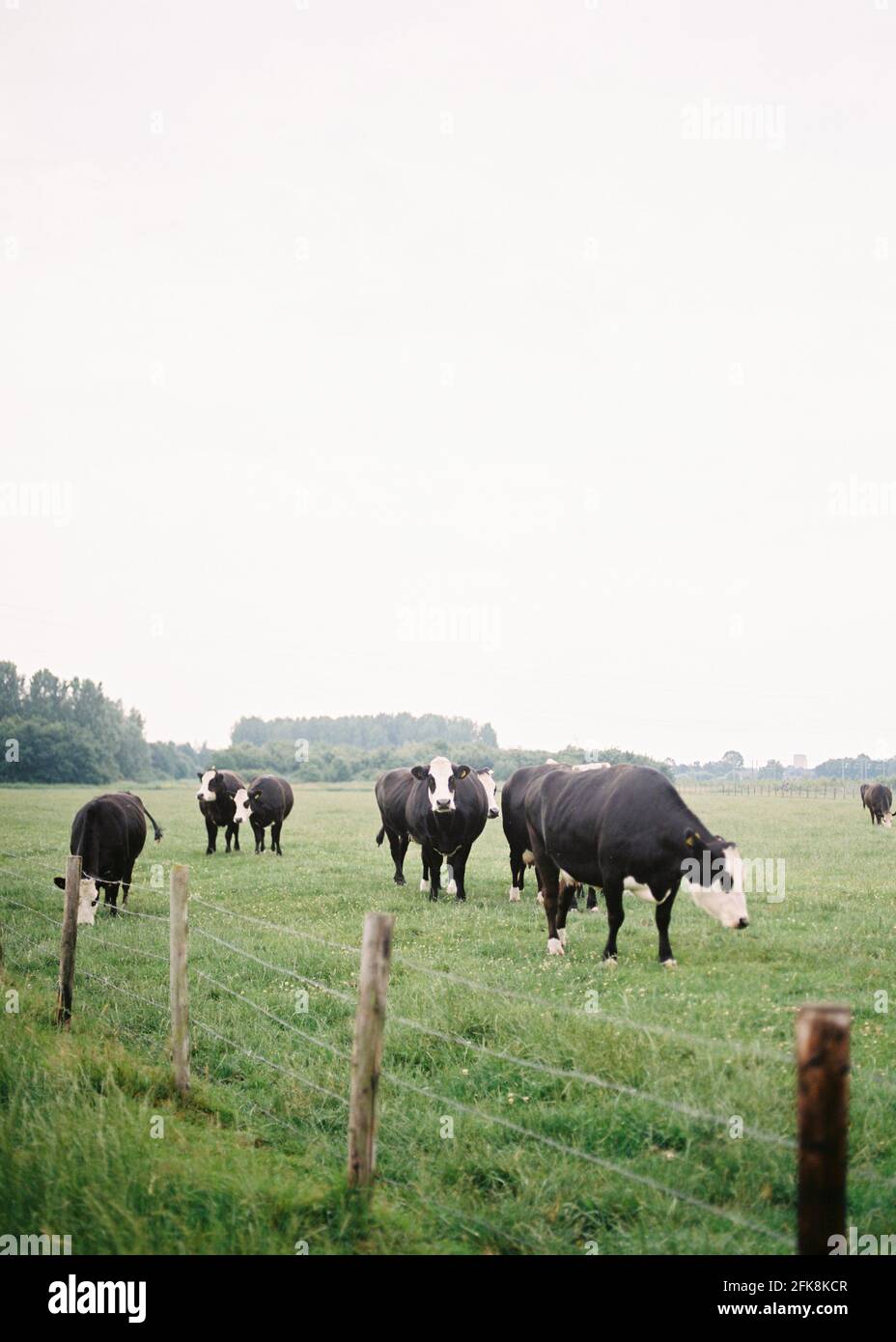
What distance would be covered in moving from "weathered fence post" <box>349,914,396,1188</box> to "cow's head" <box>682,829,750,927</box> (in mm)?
5510

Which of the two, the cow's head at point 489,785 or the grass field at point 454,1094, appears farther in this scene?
the cow's head at point 489,785

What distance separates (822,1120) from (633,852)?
272 inches

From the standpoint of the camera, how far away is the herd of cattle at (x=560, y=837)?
9.57 m

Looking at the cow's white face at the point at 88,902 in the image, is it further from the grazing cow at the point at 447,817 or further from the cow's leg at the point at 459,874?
the cow's leg at the point at 459,874

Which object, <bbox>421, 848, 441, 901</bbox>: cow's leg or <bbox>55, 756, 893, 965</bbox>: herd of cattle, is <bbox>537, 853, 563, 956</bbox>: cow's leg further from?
<bbox>421, 848, 441, 901</bbox>: cow's leg

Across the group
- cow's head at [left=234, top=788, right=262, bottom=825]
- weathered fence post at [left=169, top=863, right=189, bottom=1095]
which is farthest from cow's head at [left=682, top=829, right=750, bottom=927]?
Result: cow's head at [left=234, top=788, right=262, bottom=825]

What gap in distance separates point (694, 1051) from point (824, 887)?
32.2 ft

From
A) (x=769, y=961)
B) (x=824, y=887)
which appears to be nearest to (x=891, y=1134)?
(x=769, y=961)

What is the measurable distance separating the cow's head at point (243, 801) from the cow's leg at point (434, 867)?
786 centimetres

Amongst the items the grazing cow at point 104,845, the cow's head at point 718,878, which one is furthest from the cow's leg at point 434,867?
the cow's head at point 718,878

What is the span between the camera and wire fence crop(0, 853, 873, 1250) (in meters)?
4.79

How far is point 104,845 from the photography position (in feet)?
43.8
